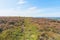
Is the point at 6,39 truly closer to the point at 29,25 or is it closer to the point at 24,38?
the point at 24,38

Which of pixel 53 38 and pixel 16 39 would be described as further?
pixel 53 38

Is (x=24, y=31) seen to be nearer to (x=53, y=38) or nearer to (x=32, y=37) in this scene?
(x=32, y=37)

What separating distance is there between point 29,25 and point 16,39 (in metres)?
1.19

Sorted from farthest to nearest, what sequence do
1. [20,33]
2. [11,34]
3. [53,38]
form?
1. [53,38]
2. [20,33]
3. [11,34]

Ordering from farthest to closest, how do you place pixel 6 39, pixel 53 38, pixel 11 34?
1. pixel 53 38
2. pixel 11 34
3. pixel 6 39

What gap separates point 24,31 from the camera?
867 centimetres

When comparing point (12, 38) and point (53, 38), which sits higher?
point (12, 38)

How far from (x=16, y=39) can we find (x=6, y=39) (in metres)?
0.64

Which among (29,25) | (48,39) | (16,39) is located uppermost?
(29,25)

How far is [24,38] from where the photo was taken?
814 cm

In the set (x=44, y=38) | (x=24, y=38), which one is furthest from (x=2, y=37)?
(x=44, y=38)

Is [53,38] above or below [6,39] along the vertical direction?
below

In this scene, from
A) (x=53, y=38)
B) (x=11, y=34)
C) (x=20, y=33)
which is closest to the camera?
(x=11, y=34)

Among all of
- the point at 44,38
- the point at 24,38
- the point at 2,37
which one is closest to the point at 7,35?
the point at 2,37
